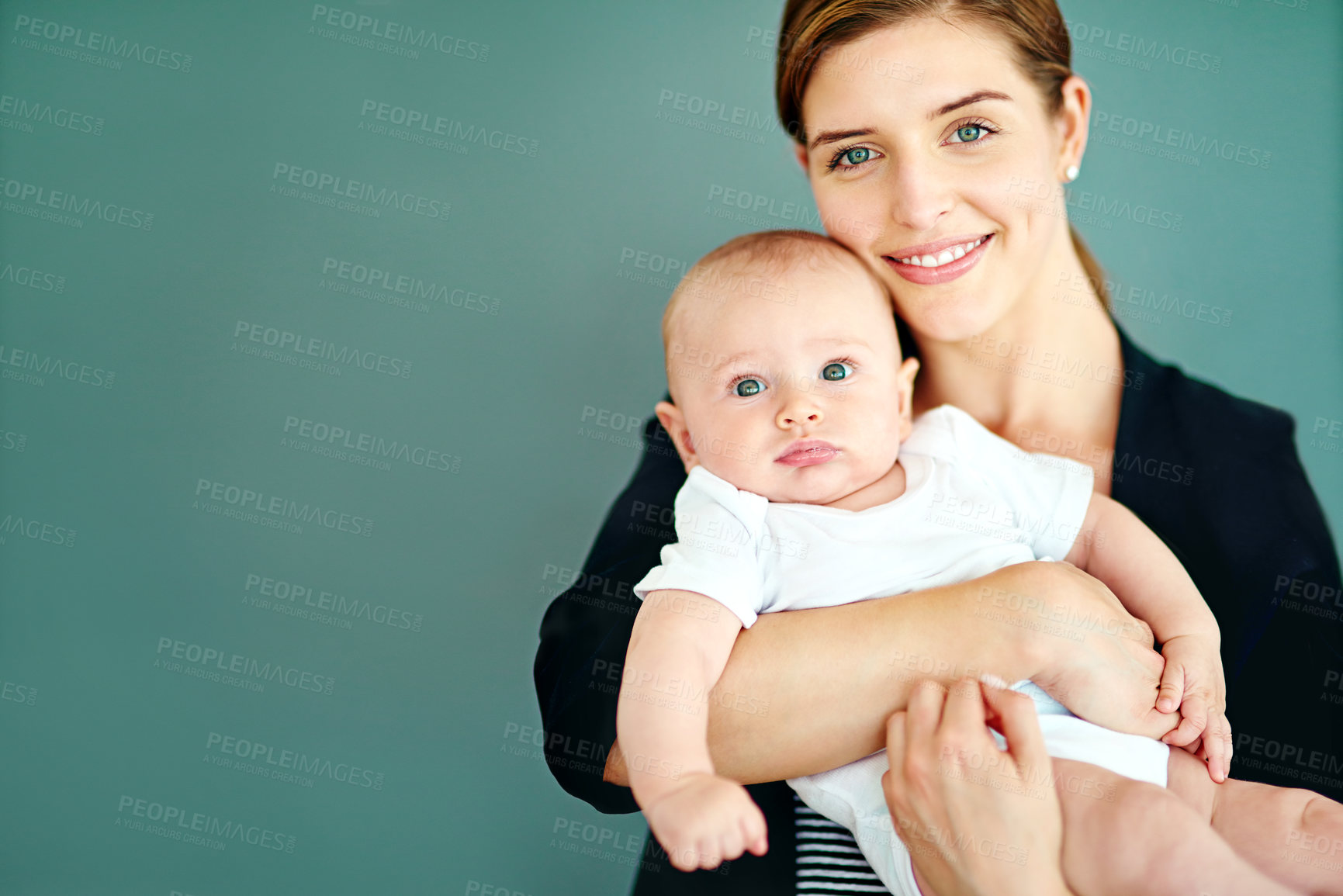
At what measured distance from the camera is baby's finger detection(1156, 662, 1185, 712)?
3.60 ft

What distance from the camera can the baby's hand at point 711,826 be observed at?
87cm

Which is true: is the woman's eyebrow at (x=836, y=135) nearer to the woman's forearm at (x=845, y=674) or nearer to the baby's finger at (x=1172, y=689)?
the woman's forearm at (x=845, y=674)

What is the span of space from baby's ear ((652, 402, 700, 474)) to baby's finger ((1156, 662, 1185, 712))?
688mm

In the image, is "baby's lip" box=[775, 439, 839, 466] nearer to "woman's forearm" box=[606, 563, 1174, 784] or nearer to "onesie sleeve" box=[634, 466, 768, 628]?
"onesie sleeve" box=[634, 466, 768, 628]

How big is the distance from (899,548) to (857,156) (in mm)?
650

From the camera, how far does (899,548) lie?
1.21 metres

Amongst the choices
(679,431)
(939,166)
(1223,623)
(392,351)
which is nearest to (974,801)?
(1223,623)

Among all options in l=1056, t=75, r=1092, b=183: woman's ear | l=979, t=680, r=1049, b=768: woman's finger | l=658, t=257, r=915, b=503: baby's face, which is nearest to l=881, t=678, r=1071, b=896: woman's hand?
l=979, t=680, r=1049, b=768: woman's finger

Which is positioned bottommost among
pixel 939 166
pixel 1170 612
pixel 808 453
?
pixel 1170 612

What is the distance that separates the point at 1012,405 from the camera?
156cm

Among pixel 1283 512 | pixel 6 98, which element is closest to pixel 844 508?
pixel 1283 512

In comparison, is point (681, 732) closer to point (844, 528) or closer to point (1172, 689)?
point (844, 528)

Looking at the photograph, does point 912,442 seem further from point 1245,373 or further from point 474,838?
point 474,838

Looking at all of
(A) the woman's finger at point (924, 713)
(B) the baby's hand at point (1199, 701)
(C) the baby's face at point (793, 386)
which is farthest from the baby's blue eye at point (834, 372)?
(B) the baby's hand at point (1199, 701)
